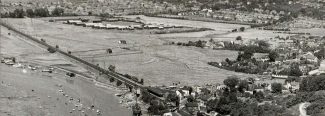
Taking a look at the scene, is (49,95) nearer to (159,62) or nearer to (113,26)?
(159,62)

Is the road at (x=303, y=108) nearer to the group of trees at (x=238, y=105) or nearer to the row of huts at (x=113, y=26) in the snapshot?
the group of trees at (x=238, y=105)

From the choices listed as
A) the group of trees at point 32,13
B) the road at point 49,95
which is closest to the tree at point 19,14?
the group of trees at point 32,13

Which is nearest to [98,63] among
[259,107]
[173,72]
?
[173,72]

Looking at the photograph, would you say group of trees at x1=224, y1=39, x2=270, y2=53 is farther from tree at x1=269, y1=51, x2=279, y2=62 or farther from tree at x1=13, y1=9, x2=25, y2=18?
tree at x1=13, y1=9, x2=25, y2=18

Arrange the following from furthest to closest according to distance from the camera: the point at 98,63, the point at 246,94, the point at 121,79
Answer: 1. the point at 98,63
2. the point at 121,79
3. the point at 246,94

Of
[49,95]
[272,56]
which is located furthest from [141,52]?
[49,95]

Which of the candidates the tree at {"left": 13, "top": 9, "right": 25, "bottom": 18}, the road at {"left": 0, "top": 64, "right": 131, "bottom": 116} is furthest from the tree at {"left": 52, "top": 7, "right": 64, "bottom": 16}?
the road at {"left": 0, "top": 64, "right": 131, "bottom": 116}

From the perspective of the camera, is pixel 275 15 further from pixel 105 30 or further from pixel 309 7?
pixel 105 30

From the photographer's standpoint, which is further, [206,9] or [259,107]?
[206,9]
